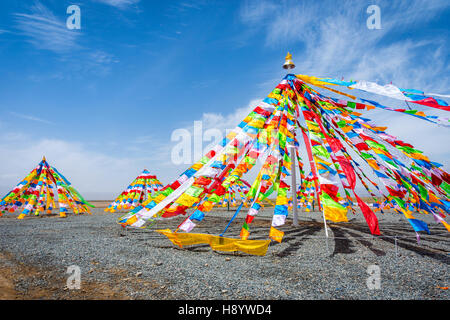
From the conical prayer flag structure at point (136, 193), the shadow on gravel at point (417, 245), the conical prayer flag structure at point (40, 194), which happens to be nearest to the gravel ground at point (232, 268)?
the shadow on gravel at point (417, 245)

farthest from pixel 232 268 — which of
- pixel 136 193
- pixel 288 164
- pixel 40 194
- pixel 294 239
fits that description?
pixel 136 193

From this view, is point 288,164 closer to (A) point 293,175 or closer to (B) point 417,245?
(A) point 293,175

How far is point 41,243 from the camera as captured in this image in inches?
330

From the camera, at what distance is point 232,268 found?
18.6 ft

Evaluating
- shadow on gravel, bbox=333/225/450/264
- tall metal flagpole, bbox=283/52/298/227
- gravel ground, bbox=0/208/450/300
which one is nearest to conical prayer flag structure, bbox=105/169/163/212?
gravel ground, bbox=0/208/450/300

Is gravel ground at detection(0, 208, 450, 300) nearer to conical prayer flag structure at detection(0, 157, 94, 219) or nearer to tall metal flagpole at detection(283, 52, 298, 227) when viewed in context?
tall metal flagpole at detection(283, 52, 298, 227)

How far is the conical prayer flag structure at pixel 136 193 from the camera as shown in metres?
24.7

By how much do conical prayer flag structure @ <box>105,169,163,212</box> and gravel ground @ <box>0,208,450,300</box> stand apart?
1589cm

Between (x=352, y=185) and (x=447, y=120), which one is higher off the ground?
(x=447, y=120)

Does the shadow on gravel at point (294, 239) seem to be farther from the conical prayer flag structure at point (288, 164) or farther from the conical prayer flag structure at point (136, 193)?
the conical prayer flag structure at point (136, 193)

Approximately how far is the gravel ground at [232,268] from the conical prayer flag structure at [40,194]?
11.4m
